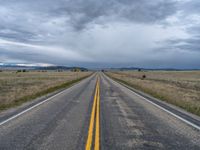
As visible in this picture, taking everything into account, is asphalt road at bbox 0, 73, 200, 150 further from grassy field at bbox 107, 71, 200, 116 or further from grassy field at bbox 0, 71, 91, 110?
grassy field at bbox 0, 71, 91, 110

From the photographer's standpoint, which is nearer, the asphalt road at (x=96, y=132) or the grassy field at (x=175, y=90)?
the asphalt road at (x=96, y=132)

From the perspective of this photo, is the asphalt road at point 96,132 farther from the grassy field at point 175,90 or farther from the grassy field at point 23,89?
the grassy field at point 23,89

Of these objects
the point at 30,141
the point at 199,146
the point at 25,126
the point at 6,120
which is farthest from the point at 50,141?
the point at 199,146

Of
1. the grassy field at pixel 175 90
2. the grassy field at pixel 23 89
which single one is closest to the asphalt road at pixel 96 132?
the grassy field at pixel 175 90

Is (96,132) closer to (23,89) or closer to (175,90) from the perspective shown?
(175,90)

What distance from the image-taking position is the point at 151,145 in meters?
5.16

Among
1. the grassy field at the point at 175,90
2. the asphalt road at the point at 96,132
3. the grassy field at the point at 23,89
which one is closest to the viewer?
the asphalt road at the point at 96,132

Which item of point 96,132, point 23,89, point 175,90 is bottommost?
point 23,89

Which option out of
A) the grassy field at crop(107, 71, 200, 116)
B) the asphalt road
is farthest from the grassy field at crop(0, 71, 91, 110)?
the grassy field at crop(107, 71, 200, 116)

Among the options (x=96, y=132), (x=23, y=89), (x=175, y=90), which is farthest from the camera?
(x=23, y=89)

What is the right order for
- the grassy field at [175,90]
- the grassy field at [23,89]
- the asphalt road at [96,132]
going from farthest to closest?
the grassy field at [23,89] < the grassy field at [175,90] < the asphalt road at [96,132]

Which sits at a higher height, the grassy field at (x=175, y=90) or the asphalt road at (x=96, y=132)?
the asphalt road at (x=96, y=132)

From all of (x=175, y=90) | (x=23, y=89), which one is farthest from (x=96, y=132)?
(x=23, y=89)

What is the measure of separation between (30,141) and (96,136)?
1.84 m
